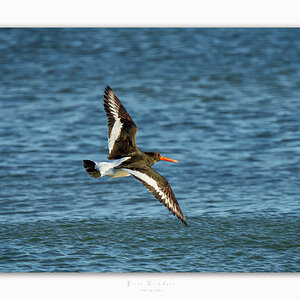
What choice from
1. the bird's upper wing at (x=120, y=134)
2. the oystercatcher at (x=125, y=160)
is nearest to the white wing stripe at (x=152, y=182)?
the oystercatcher at (x=125, y=160)

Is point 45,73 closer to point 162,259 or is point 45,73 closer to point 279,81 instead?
point 279,81

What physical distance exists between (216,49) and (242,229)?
14.0 ft

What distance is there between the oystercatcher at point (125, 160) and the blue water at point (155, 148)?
638 mm

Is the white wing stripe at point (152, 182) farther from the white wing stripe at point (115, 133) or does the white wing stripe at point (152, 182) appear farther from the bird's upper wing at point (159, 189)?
the white wing stripe at point (115, 133)

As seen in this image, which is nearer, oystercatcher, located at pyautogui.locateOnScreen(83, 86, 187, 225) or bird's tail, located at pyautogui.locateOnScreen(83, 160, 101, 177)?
oystercatcher, located at pyautogui.locateOnScreen(83, 86, 187, 225)

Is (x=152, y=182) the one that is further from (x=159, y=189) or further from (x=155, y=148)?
(x=155, y=148)

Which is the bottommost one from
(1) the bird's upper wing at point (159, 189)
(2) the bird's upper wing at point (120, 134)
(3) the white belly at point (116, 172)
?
(1) the bird's upper wing at point (159, 189)

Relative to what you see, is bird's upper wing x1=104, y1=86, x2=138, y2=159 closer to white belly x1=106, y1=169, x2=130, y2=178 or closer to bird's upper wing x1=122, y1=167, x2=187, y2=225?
white belly x1=106, y1=169, x2=130, y2=178

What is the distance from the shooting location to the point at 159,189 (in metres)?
6.54

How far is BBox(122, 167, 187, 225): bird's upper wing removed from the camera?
6488 mm

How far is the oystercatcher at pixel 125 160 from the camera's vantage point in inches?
258

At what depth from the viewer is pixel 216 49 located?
1070 centimetres
